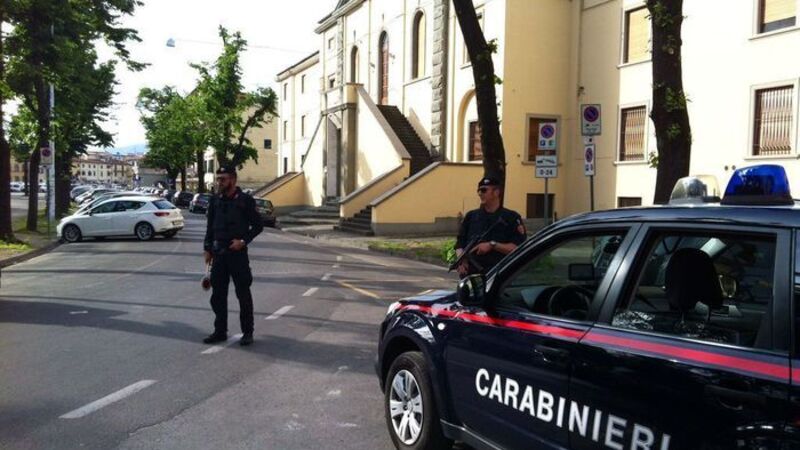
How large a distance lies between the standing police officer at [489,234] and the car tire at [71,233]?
20.9 m

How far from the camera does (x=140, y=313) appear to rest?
9.36m

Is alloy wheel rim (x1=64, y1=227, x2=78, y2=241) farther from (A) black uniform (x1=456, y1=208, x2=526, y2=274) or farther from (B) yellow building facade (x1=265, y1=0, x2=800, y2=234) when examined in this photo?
(A) black uniform (x1=456, y1=208, x2=526, y2=274)

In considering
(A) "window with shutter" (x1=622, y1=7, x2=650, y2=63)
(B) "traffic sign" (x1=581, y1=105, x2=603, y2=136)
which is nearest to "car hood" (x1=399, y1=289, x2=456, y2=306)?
(B) "traffic sign" (x1=581, y1=105, x2=603, y2=136)

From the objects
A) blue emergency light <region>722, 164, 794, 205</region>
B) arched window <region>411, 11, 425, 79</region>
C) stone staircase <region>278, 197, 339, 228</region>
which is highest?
arched window <region>411, 11, 425, 79</region>

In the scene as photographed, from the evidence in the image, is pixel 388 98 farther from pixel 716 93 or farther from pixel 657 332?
pixel 657 332

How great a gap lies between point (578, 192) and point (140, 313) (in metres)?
19.6

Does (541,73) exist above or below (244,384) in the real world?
above

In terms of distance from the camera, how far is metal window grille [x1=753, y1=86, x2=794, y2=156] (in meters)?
17.8

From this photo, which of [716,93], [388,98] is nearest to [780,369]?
[716,93]

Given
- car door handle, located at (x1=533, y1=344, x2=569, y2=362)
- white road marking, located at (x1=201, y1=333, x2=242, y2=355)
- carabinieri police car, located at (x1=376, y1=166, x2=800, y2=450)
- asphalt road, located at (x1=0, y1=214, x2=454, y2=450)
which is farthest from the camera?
white road marking, located at (x1=201, y1=333, x2=242, y2=355)

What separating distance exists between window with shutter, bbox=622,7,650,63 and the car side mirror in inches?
810

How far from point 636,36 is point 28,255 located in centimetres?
2020

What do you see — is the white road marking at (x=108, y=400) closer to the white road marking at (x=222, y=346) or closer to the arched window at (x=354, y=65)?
the white road marking at (x=222, y=346)

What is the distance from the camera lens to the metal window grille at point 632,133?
74.0ft
